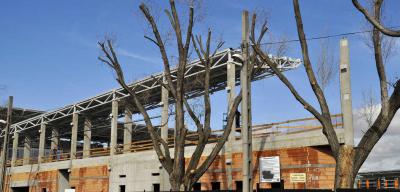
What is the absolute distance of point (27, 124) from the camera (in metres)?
58.8

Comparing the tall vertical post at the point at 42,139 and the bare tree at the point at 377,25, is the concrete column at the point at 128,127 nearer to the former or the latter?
the tall vertical post at the point at 42,139

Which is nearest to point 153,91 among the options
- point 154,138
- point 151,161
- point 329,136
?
point 151,161

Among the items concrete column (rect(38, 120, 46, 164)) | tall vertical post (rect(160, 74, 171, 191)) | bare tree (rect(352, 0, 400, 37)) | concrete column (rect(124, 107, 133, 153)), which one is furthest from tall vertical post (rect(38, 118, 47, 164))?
bare tree (rect(352, 0, 400, 37))

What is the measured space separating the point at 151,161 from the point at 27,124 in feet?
95.0

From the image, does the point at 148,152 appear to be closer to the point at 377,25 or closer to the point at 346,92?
the point at 346,92

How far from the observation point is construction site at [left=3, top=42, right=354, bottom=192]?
993 inches

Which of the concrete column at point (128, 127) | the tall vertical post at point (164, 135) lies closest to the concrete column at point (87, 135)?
the concrete column at point (128, 127)

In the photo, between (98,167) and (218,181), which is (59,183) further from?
(218,181)

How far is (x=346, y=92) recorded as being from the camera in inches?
949

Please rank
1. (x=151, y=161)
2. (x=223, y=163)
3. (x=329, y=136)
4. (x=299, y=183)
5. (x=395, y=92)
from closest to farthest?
1. (x=395, y=92)
2. (x=329, y=136)
3. (x=299, y=183)
4. (x=223, y=163)
5. (x=151, y=161)

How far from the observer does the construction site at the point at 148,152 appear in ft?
82.7

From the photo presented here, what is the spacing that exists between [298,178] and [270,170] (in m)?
1.91

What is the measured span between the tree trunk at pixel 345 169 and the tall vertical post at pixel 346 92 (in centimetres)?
642

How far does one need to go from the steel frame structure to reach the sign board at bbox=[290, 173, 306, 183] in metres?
7.35
